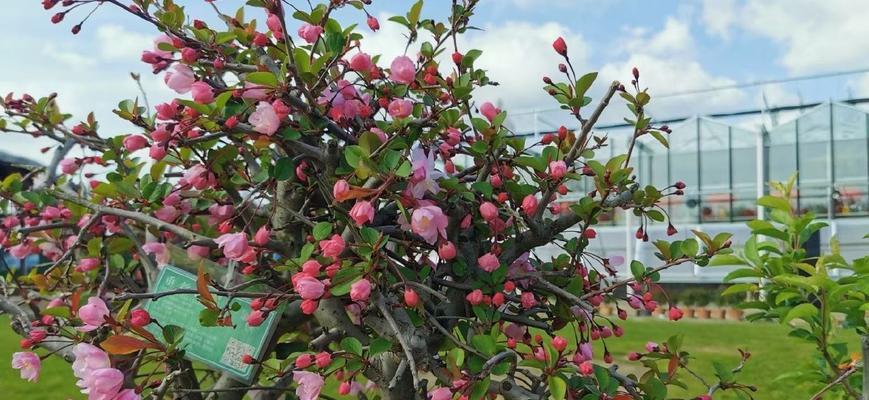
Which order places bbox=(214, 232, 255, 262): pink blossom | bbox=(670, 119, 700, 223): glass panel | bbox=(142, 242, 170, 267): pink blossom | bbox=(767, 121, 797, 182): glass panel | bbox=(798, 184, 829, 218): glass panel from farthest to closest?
bbox=(670, 119, 700, 223): glass panel → bbox=(767, 121, 797, 182): glass panel → bbox=(798, 184, 829, 218): glass panel → bbox=(142, 242, 170, 267): pink blossom → bbox=(214, 232, 255, 262): pink blossom

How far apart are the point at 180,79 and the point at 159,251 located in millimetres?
669

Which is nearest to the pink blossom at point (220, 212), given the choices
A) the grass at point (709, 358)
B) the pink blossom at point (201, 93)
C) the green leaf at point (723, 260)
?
the pink blossom at point (201, 93)

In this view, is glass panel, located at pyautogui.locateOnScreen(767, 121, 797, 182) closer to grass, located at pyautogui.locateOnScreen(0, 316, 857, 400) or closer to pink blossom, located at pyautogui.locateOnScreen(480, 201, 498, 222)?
grass, located at pyautogui.locateOnScreen(0, 316, 857, 400)

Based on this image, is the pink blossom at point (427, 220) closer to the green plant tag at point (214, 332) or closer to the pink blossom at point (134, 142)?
the green plant tag at point (214, 332)

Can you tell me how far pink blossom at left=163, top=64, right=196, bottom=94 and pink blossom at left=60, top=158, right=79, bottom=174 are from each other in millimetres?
1078

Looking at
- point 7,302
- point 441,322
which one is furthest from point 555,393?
point 7,302

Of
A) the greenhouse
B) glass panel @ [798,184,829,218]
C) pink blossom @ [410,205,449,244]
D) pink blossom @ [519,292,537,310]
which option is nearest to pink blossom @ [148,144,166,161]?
pink blossom @ [410,205,449,244]

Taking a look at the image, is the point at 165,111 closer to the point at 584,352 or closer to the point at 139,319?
the point at 139,319

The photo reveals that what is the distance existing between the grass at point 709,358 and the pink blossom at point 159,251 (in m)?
1.39

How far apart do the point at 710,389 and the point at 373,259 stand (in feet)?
2.80

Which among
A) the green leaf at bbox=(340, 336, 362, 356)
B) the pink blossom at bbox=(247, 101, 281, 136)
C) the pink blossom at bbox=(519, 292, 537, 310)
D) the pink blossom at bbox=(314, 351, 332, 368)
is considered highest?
the pink blossom at bbox=(247, 101, 281, 136)

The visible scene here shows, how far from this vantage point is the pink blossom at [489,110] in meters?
1.49

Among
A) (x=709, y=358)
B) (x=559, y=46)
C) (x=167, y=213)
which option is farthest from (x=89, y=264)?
(x=709, y=358)

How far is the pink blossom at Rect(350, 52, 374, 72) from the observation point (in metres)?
1.37
